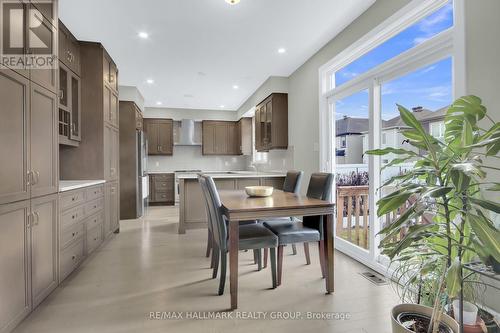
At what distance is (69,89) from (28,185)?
1.77 meters

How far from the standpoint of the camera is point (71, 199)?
2.62 metres

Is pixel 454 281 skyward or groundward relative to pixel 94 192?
groundward

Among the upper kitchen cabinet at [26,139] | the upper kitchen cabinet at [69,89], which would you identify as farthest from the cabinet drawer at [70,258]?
Answer: the upper kitchen cabinet at [69,89]

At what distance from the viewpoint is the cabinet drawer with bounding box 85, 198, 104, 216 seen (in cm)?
303

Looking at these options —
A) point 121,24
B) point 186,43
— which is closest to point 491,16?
point 186,43

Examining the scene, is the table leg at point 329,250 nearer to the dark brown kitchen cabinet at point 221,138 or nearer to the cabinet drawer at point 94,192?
the cabinet drawer at point 94,192

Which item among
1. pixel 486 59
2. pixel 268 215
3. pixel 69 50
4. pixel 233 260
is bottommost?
pixel 233 260

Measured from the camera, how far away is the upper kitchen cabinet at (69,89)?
9.87 ft

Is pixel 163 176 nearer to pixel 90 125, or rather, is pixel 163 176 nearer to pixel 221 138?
pixel 221 138

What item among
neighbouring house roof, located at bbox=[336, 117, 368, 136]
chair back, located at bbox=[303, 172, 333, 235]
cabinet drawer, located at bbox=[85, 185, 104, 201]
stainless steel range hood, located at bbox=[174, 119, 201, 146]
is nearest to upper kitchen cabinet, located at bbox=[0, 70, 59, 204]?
cabinet drawer, located at bbox=[85, 185, 104, 201]

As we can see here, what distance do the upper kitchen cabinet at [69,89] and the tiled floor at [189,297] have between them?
151 centimetres

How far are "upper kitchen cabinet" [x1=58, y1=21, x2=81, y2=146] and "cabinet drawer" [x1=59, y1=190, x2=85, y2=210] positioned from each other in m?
0.67

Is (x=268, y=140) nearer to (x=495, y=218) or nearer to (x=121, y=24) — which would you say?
(x=121, y=24)

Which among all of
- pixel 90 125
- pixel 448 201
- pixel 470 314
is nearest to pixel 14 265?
pixel 90 125
